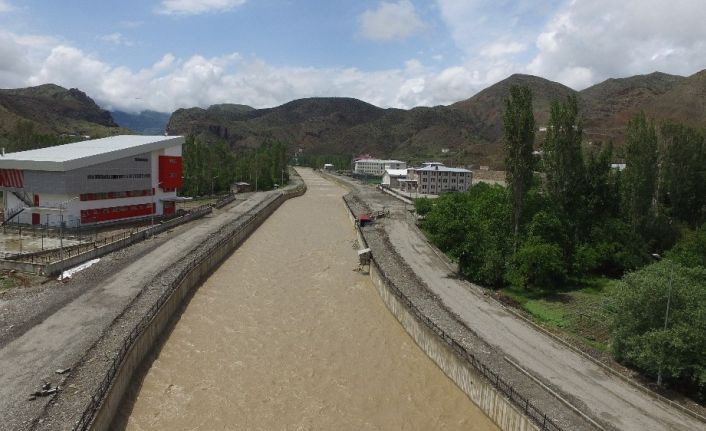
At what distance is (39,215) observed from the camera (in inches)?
2178

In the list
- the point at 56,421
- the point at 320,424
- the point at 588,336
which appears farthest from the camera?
the point at 588,336

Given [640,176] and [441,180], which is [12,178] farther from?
[441,180]

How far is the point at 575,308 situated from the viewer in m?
35.8

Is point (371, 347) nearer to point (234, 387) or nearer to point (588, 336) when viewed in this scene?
point (234, 387)

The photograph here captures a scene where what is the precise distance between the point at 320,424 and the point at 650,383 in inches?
591

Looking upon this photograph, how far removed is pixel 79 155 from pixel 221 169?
163ft

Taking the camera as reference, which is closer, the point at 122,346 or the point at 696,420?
the point at 696,420

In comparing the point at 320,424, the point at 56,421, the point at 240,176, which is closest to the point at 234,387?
the point at 320,424

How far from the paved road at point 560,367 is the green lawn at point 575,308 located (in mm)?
2860

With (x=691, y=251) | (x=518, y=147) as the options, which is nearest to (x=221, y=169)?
(x=518, y=147)

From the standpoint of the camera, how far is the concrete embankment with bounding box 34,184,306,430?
62.9 ft

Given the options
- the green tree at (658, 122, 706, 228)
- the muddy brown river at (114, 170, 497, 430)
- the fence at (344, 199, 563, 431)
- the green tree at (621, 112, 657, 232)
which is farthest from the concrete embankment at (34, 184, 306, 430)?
the green tree at (658, 122, 706, 228)

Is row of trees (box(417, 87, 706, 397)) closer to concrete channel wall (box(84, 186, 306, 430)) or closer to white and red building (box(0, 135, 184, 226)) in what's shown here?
concrete channel wall (box(84, 186, 306, 430))

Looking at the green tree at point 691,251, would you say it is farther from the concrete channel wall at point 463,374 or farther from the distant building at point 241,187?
the distant building at point 241,187
